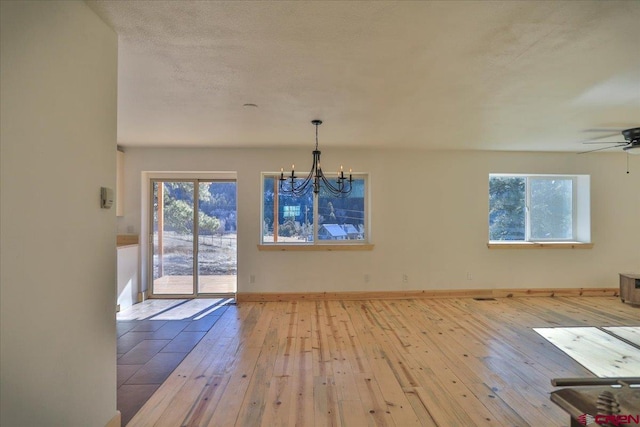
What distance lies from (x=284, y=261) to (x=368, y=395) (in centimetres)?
277

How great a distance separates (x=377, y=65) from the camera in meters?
2.01

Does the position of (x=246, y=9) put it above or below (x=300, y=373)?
above

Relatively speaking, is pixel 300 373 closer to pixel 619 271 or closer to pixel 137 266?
pixel 137 266

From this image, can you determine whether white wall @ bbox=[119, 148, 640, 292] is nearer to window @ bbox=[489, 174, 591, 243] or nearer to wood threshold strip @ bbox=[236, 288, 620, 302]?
wood threshold strip @ bbox=[236, 288, 620, 302]

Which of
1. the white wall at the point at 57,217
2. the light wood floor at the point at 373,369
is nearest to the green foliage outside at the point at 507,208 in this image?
the light wood floor at the point at 373,369

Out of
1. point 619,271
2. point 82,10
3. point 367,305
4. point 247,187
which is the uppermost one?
point 82,10

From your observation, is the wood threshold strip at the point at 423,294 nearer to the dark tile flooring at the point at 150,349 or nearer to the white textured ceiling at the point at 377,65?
the dark tile flooring at the point at 150,349

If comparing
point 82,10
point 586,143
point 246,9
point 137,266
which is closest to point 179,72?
point 82,10

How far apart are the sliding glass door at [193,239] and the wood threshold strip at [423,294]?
2.27 feet

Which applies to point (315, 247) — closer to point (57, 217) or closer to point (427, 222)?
point (427, 222)

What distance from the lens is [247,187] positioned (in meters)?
4.72

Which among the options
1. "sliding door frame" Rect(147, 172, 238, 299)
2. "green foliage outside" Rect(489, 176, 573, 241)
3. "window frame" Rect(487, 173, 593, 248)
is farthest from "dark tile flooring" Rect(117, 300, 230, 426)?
"green foliage outside" Rect(489, 176, 573, 241)

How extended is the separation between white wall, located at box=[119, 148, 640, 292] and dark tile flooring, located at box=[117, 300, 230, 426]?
1.11m

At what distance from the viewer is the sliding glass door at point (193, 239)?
4.89 metres
